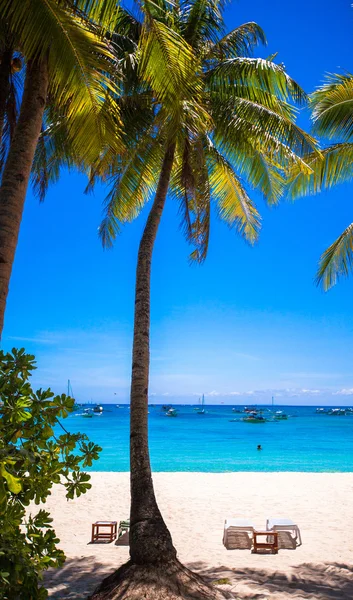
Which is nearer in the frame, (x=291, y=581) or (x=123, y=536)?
(x=291, y=581)

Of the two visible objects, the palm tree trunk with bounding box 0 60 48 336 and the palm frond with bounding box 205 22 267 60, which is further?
the palm frond with bounding box 205 22 267 60

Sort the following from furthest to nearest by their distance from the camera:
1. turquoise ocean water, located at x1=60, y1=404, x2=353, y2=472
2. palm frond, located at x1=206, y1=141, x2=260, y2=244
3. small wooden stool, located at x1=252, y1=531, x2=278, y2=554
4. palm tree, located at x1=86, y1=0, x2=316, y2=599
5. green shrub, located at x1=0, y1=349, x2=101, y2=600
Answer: turquoise ocean water, located at x1=60, y1=404, x2=353, y2=472 < palm frond, located at x1=206, y1=141, x2=260, y2=244 < small wooden stool, located at x1=252, y1=531, x2=278, y2=554 < palm tree, located at x1=86, y1=0, x2=316, y2=599 < green shrub, located at x1=0, y1=349, x2=101, y2=600

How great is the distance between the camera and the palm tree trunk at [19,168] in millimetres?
5121

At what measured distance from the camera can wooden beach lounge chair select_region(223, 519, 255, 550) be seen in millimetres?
10008

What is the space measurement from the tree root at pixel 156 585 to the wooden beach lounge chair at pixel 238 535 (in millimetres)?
3951

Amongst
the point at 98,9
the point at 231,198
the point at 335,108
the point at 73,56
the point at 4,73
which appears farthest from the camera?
the point at 231,198

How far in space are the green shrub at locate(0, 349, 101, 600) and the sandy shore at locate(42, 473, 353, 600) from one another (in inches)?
156

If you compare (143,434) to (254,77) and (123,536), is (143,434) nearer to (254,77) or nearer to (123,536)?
(123,536)

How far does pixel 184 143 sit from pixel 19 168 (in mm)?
4032

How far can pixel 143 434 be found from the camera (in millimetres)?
6984

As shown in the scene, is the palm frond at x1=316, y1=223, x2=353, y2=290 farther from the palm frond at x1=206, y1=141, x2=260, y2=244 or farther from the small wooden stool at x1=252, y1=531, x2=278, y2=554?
the small wooden stool at x1=252, y1=531, x2=278, y2=554

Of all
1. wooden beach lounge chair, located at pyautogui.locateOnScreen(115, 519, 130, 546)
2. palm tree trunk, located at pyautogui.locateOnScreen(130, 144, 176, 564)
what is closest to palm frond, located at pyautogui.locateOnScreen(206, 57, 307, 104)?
palm tree trunk, located at pyautogui.locateOnScreen(130, 144, 176, 564)

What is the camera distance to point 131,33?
30.3 feet

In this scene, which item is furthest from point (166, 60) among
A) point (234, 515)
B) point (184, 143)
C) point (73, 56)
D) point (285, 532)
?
point (234, 515)
